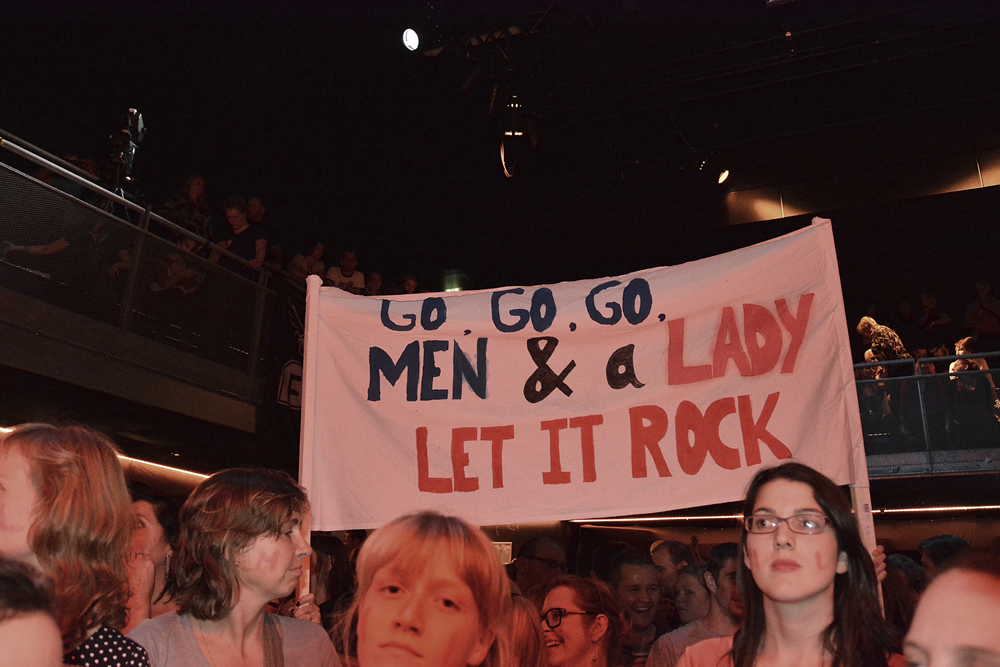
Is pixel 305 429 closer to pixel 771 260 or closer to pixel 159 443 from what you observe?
pixel 771 260

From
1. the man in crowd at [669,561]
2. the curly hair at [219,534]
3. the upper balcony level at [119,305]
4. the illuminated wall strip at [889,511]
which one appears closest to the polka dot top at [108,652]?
the curly hair at [219,534]

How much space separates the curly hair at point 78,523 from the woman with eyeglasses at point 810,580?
161 cm

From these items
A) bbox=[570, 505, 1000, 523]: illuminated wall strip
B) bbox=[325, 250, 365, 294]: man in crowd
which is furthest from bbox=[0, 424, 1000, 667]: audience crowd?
bbox=[570, 505, 1000, 523]: illuminated wall strip

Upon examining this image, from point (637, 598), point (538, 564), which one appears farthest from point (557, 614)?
point (538, 564)

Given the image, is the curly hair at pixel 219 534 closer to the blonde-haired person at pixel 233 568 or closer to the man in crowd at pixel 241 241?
the blonde-haired person at pixel 233 568

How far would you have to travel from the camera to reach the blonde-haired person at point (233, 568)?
2.44 meters

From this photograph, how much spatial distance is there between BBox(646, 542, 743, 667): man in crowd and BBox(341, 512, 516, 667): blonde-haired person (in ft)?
6.62

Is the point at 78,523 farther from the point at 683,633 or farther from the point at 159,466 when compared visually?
the point at 159,466

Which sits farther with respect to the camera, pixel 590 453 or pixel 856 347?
pixel 856 347

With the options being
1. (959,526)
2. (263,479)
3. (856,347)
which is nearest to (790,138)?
(856,347)

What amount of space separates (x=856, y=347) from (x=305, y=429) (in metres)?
13.3

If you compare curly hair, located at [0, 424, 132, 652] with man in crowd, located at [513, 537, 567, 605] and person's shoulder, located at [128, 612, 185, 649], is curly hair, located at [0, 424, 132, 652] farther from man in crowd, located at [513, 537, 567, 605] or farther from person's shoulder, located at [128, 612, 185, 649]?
man in crowd, located at [513, 537, 567, 605]

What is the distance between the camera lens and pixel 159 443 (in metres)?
9.50

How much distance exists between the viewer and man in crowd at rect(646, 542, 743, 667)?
3.68 meters
